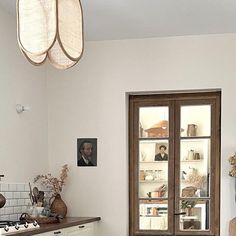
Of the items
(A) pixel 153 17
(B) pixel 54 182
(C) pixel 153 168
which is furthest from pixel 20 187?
(A) pixel 153 17

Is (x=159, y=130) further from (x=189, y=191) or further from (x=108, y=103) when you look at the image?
(x=189, y=191)

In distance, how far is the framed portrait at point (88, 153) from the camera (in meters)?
6.18

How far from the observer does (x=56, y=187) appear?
6023 mm

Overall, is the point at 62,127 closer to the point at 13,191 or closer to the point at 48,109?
the point at 48,109

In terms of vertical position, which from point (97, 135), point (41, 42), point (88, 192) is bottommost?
point (88, 192)

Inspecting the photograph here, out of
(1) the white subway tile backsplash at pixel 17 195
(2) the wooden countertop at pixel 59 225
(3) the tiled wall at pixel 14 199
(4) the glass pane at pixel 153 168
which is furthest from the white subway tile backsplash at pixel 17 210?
(4) the glass pane at pixel 153 168

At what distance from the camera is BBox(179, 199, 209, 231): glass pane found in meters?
6.00

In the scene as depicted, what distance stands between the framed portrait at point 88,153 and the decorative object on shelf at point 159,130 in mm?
610

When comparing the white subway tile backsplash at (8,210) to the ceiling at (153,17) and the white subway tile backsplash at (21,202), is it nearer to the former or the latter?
the white subway tile backsplash at (21,202)

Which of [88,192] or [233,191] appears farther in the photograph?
[88,192]

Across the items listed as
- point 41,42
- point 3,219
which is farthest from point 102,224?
point 41,42

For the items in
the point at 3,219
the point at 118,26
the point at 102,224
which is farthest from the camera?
the point at 102,224

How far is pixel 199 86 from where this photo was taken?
5961mm

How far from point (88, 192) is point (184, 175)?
1046 millimetres
